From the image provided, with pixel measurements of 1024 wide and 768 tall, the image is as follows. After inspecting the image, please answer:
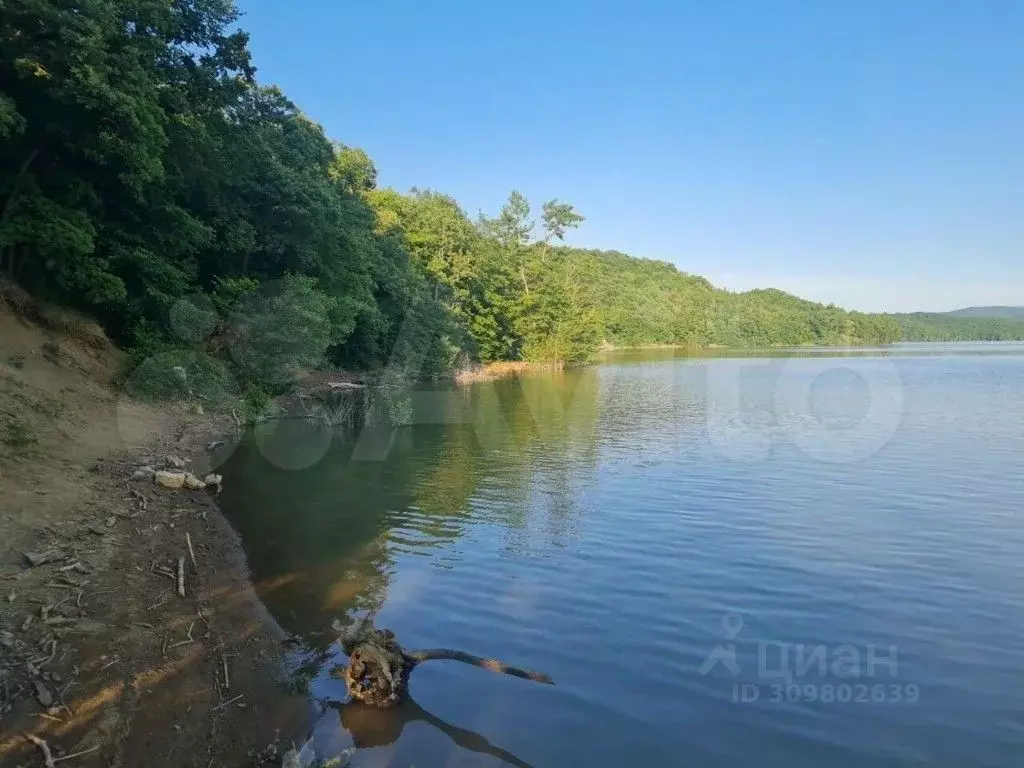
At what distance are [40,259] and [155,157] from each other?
14.1 feet

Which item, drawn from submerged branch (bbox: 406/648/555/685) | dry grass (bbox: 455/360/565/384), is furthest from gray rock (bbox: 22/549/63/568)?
dry grass (bbox: 455/360/565/384)

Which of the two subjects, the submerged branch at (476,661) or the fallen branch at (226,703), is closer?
the fallen branch at (226,703)

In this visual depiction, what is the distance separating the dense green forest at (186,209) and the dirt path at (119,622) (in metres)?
7.15

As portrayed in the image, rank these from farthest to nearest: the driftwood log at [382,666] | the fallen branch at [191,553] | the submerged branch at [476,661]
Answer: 1. the fallen branch at [191,553]
2. the submerged branch at [476,661]
3. the driftwood log at [382,666]

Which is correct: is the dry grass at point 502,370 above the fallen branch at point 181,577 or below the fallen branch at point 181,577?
above

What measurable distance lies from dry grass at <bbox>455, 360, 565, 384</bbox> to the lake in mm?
30034

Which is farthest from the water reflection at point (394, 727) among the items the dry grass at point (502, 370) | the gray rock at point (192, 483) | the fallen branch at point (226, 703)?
the dry grass at point (502, 370)

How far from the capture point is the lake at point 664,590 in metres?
6.32

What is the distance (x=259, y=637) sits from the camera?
7.72 metres

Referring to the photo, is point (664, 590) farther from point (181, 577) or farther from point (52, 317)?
point (52, 317)

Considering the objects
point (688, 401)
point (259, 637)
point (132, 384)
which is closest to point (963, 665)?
point (259, 637)

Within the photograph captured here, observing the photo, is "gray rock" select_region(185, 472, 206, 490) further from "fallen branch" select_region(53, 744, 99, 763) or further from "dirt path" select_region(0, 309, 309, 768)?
"fallen branch" select_region(53, 744, 99, 763)

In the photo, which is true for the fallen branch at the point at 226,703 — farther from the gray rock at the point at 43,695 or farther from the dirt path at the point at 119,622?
the gray rock at the point at 43,695

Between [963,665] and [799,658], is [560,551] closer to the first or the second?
[799,658]
